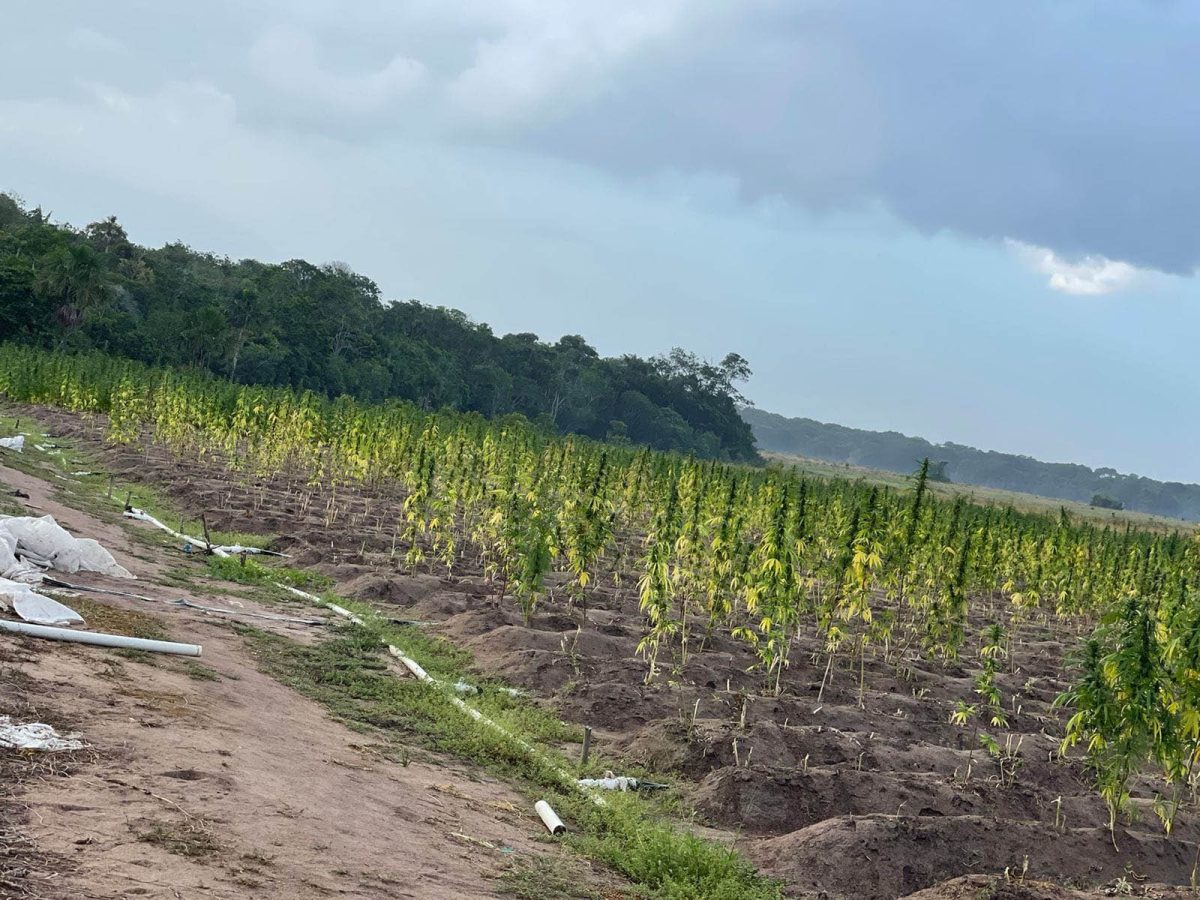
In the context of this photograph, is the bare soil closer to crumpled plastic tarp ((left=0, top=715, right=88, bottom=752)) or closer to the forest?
crumpled plastic tarp ((left=0, top=715, right=88, bottom=752))

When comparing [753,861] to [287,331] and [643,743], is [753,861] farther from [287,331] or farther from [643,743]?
[287,331]

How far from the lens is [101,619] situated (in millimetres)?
9945

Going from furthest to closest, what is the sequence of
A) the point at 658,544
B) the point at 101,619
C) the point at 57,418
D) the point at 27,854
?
the point at 57,418, the point at 658,544, the point at 101,619, the point at 27,854

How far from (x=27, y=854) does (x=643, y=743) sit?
20.8 feet

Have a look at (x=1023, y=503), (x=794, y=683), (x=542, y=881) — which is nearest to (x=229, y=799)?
(x=542, y=881)

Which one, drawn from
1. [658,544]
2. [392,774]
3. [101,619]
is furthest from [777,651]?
[101,619]

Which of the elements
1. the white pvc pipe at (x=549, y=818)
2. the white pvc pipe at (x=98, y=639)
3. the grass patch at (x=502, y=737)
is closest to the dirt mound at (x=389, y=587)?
the grass patch at (x=502, y=737)

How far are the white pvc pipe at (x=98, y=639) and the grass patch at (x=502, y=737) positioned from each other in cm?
113

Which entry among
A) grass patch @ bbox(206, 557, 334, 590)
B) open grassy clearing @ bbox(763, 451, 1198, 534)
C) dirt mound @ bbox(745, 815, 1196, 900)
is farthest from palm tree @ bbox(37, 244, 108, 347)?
dirt mound @ bbox(745, 815, 1196, 900)

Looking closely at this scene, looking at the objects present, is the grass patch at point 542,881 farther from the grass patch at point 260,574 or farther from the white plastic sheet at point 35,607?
the grass patch at point 260,574

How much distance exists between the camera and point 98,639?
8945 millimetres

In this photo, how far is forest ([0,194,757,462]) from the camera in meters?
65.0

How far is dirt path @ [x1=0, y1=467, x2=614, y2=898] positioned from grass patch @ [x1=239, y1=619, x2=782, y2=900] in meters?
0.40

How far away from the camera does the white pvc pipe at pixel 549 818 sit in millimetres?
7594
